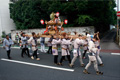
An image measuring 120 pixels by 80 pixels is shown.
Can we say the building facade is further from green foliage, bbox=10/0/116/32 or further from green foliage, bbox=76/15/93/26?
green foliage, bbox=76/15/93/26

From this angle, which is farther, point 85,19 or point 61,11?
point 61,11

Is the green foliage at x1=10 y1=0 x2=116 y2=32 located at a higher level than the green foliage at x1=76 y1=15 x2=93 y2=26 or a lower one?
higher

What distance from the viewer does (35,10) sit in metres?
15.7

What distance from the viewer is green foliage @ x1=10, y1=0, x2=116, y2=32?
13.7 metres

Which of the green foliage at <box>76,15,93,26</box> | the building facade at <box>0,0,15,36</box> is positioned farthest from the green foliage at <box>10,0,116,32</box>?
the building facade at <box>0,0,15,36</box>

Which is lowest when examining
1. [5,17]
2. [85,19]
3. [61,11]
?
[85,19]

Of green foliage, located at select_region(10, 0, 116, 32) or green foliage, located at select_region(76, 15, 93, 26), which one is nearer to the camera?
green foliage, located at select_region(76, 15, 93, 26)

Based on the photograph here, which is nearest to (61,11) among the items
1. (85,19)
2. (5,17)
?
(85,19)

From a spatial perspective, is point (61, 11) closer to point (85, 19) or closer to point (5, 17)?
point (85, 19)

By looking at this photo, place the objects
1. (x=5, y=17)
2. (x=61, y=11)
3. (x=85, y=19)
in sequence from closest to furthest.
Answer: (x=85, y=19)
(x=61, y=11)
(x=5, y=17)

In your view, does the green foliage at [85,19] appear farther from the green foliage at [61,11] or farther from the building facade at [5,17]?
the building facade at [5,17]

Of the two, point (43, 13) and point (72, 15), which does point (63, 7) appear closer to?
point (72, 15)

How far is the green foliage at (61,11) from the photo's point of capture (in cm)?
1370

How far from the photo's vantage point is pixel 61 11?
1494 centimetres
